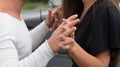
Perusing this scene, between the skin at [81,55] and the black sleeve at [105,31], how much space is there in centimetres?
4

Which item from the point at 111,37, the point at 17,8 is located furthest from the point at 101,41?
the point at 17,8

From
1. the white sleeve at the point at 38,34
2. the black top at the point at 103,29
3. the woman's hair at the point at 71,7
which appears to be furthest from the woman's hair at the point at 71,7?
the black top at the point at 103,29

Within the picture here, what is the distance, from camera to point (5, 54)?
195 centimetres

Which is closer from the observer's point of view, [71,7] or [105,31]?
[105,31]

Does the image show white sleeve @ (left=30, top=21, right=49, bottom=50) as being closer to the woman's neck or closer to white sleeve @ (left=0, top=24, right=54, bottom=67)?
the woman's neck

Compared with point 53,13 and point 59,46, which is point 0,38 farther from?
point 53,13

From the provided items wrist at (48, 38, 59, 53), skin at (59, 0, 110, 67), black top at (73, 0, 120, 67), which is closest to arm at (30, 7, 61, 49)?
black top at (73, 0, 120, 67)

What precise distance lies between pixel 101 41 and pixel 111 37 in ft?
0.19

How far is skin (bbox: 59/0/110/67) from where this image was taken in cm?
196

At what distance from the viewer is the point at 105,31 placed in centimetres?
219

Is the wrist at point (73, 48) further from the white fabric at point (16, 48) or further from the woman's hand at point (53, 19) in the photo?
Result: the woman's hand at point (53, 19)

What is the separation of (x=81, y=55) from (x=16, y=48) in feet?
1.08

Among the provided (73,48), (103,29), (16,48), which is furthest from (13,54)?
(103,29)

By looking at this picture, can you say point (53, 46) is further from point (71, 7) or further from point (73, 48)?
point (71, 7)
